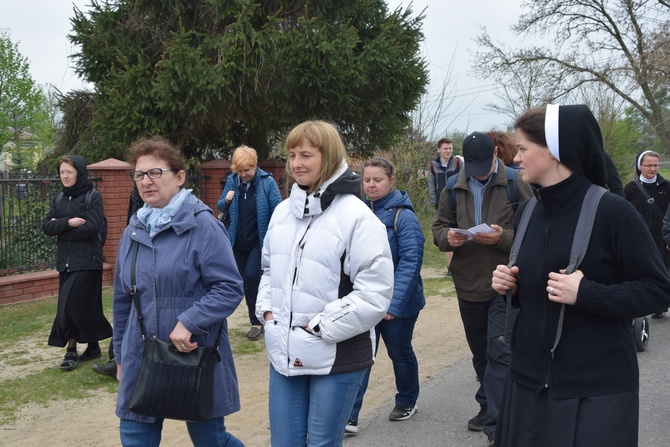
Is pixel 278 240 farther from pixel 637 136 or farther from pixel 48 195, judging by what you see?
pixel 637 136

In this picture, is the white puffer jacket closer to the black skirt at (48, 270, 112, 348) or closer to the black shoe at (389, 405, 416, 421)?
the black shoe at (389, 405, 416, 421)

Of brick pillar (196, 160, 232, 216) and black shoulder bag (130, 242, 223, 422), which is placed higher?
brick pillar (196, 160, 232, 216)

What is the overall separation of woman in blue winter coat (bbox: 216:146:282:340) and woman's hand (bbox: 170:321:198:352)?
4.00 metres

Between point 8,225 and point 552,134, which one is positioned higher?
point 552,134

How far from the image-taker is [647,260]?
257cm

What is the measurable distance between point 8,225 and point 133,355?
793 cm

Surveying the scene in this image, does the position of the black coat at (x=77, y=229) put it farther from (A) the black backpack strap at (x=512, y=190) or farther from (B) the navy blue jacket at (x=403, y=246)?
(A) the black backpack strap at (x=512, y=190)

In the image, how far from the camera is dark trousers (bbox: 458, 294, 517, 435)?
445 centimetres

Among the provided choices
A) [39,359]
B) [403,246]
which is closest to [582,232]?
[403,246]

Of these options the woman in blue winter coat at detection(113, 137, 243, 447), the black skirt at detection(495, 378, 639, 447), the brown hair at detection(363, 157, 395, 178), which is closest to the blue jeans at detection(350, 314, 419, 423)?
the brown hair at detection(363, 157, 395, 178)

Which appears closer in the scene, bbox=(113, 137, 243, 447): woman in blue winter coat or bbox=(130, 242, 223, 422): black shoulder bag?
bbox=(130, 242, 223, 422): black shoulder bag

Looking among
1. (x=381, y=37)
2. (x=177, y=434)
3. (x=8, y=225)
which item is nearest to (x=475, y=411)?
(x=177, y=434)

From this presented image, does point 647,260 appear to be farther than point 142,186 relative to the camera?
No

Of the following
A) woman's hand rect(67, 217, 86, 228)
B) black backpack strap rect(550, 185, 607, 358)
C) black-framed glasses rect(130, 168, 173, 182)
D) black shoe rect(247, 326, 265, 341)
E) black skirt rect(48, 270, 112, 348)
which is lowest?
black shoe rect(247, 326, 265, 341)
